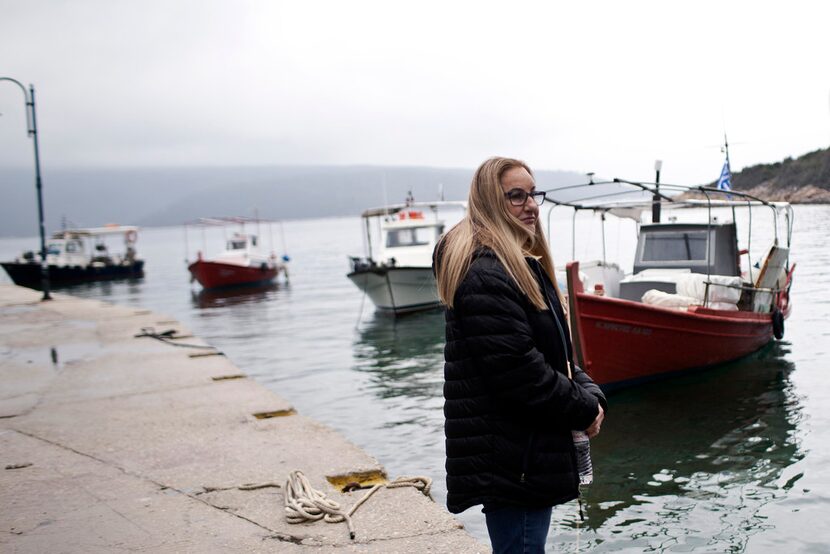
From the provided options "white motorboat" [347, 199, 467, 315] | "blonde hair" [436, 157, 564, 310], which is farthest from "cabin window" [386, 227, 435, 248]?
"blonde hair" [436, 157, 564, 310]

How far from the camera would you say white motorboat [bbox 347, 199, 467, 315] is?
78.2ft

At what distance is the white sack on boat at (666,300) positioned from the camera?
1153 cm

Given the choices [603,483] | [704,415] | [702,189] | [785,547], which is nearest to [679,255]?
[702,189]

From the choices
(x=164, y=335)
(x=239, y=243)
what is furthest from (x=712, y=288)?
(x=239, y=243)

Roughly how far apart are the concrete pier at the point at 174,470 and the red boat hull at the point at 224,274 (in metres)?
26.6

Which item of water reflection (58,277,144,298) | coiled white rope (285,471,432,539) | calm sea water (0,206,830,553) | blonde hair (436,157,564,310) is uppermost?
blonde hair (436,157,564,310)

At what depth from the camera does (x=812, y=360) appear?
523 inches

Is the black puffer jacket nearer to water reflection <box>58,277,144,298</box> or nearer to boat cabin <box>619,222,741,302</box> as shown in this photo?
boat cabin <box>619,222,741,302</box>

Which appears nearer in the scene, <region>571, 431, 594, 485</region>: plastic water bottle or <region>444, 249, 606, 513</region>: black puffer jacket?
<region>444, 249, 606, 513</region>: black puffer jacket

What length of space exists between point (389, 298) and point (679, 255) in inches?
450

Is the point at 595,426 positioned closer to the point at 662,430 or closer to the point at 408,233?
the point at 662,430

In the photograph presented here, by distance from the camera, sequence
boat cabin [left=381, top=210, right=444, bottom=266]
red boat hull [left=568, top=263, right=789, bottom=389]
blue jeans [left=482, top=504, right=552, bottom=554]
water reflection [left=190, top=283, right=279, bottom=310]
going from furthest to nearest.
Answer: water reflection [left=190, top=283, right=279, bottom=310] < boat cabin [left=381, top=210, right=444, bottom=266] < red boat hull [left=568, top=263, right=789, bottom=389] < blue jeans [left=482, top=504, right=552, bottom=554]

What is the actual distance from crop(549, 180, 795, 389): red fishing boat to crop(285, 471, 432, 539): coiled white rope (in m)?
5.46

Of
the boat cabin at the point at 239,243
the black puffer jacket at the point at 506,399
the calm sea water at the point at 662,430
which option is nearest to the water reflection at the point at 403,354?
the calm sea water at the point at 662,430
